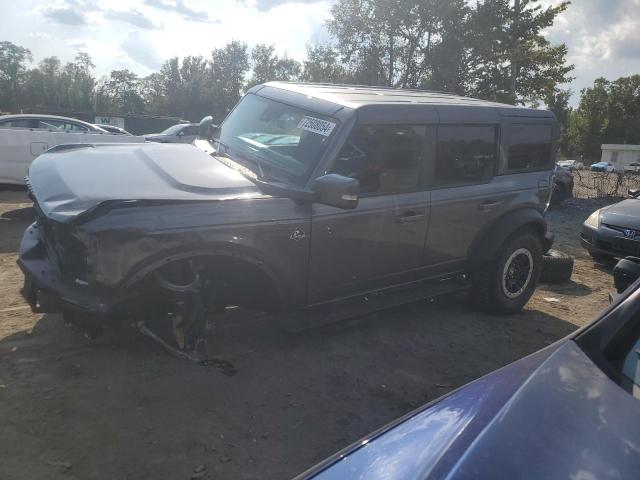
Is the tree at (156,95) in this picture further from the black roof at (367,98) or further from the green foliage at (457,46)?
the black roof at (367,98)

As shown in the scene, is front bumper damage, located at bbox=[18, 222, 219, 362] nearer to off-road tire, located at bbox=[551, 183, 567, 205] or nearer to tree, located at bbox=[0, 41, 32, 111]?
off-road tire, located at bbox=[551, 183, 567, 205]

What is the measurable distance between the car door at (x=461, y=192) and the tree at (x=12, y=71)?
81397 mm

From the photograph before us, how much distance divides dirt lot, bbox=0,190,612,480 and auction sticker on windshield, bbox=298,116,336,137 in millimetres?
→ 1570

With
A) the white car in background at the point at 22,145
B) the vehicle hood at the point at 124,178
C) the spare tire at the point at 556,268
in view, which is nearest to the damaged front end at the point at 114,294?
the vehicle hood at the point at 124,178

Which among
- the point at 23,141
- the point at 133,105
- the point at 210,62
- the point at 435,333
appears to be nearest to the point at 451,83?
the point at 23,141

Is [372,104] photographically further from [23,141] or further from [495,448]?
[23,141]

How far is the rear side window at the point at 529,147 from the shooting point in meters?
5.45

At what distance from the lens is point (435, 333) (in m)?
5.09

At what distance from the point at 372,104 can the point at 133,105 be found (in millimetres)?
78446

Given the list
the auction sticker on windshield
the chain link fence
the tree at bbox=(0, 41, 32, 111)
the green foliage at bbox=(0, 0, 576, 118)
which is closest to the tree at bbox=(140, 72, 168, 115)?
the tree at bbox=(0, 41, 32, 111)

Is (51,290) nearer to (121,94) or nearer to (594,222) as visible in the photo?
(594,222)

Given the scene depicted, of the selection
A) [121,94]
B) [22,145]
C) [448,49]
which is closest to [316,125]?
[22,145]

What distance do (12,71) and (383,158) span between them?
9342cm

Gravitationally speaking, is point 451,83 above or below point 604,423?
above
